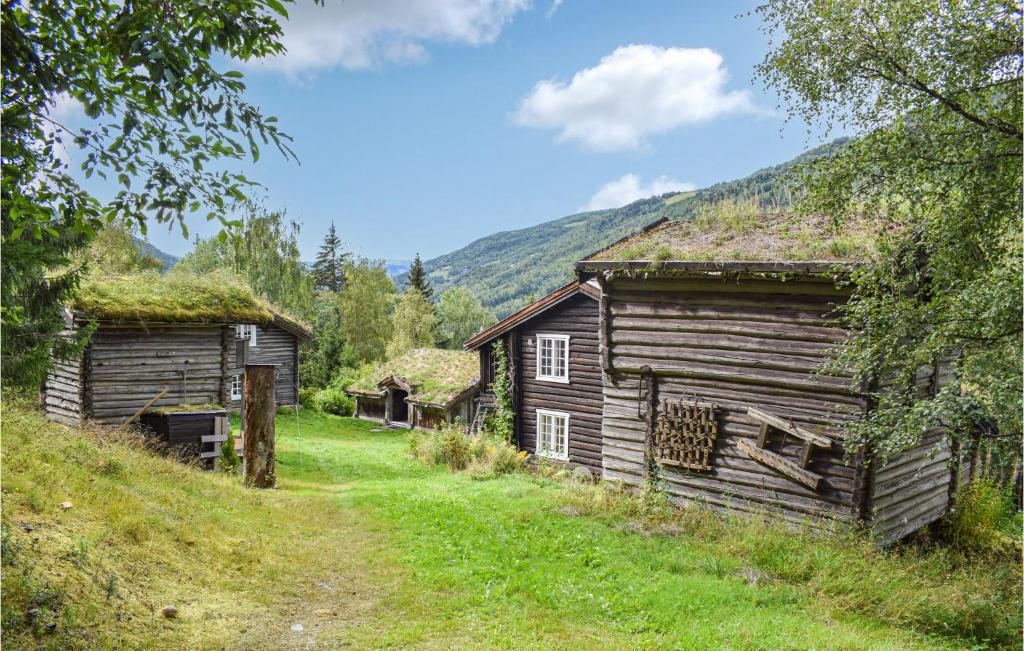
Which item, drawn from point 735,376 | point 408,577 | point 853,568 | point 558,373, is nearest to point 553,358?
point 558,373

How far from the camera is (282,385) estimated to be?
3331 cm

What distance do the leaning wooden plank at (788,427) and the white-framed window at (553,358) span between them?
473 inches

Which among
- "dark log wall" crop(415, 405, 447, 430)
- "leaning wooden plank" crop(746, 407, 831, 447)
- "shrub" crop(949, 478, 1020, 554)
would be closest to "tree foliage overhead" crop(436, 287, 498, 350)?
"dark log wall" crop(415, 405, 447, 430)

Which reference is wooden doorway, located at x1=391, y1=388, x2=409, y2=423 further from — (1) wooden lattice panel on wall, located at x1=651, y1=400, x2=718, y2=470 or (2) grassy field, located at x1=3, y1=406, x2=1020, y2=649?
(1) wooden lattice panel on wall, located at x1=651, y1=400, x2=718, y2=470

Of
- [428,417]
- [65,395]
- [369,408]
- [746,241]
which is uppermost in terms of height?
[746,241]

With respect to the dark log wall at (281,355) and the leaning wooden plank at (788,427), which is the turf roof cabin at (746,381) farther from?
the dark log wall at (281,355)

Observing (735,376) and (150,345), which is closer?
(735,376)

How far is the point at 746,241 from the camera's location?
12.4 metres

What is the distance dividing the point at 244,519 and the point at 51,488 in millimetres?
2886

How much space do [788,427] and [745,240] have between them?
3.82 meters

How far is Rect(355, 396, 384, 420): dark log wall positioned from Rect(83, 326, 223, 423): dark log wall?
15.6 metres

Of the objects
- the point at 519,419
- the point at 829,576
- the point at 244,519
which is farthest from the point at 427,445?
the point at 829,576

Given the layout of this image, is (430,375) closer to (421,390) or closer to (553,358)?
(421,390)

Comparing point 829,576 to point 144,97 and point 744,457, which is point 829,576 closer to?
point 744,457
